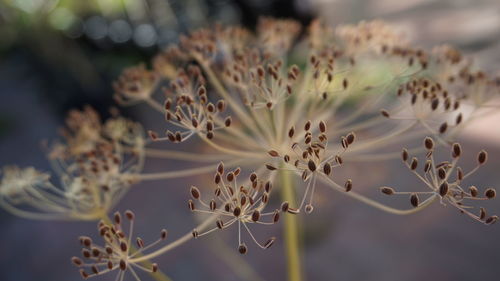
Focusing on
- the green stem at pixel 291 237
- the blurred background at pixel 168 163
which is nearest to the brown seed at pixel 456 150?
the green stem at pixel 291 237

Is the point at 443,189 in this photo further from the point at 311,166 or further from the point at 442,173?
the point at 311,166

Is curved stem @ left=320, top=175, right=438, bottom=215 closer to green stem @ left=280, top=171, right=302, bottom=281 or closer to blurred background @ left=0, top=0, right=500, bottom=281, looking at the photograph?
green stem @ left=280, top=171, right=302, bottom=281

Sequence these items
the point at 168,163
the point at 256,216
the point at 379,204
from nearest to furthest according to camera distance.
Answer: the point at 256,216, the point at 379,204, the point at 168,163

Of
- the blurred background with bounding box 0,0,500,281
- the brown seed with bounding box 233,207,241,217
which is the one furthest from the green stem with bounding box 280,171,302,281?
the blurred background with bounding box 0,0,500,281

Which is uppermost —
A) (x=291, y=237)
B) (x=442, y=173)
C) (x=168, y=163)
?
(x=442, y=173)

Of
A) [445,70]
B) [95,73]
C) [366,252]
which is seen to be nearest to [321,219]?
[366,252]

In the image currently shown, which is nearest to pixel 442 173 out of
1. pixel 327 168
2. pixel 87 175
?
pixel 327 168

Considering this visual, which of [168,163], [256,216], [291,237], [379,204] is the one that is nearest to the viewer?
[256,216]

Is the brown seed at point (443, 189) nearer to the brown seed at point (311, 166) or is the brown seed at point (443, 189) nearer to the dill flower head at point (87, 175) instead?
the brown seed at point (311, 166)
